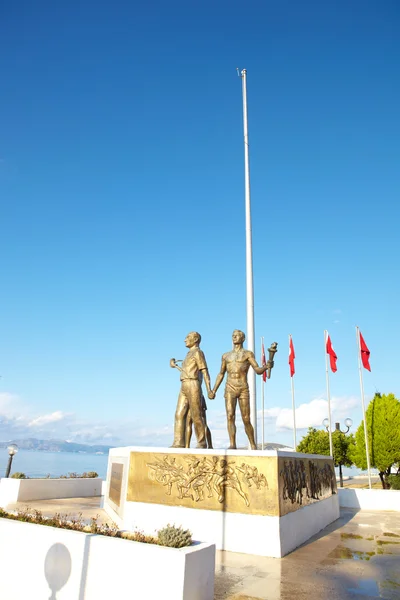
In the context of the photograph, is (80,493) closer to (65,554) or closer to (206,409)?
(206,409)

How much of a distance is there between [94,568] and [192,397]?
5276mm

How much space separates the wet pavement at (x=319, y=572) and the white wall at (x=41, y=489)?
942 cm

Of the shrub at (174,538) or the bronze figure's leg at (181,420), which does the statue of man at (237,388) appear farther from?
the shrub at (174,538)

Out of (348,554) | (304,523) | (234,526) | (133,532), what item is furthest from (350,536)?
(133,532)

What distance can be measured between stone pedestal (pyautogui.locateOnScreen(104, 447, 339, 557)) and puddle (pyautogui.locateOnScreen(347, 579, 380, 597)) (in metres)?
1.77

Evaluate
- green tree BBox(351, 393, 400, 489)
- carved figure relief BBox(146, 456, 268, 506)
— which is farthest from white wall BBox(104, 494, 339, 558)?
green tree BBox(351, 393, 400, 489)

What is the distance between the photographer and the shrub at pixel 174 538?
5.16m

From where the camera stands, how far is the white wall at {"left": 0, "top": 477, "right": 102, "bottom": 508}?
1473 centimetres

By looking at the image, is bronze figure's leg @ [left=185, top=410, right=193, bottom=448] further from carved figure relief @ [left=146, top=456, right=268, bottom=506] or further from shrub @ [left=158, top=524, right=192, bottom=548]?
shrub @ [left=158, top=524, right=192, bottom=548]

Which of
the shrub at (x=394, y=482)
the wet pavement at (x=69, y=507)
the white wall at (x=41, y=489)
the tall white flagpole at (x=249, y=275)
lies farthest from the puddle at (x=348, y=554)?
the shrub at (x=394, y=482)

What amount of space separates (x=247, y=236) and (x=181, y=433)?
285 inches

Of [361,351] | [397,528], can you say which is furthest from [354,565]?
[361,351]

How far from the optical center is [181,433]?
10.3m

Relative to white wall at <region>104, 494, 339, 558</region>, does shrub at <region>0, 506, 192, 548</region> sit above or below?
above
